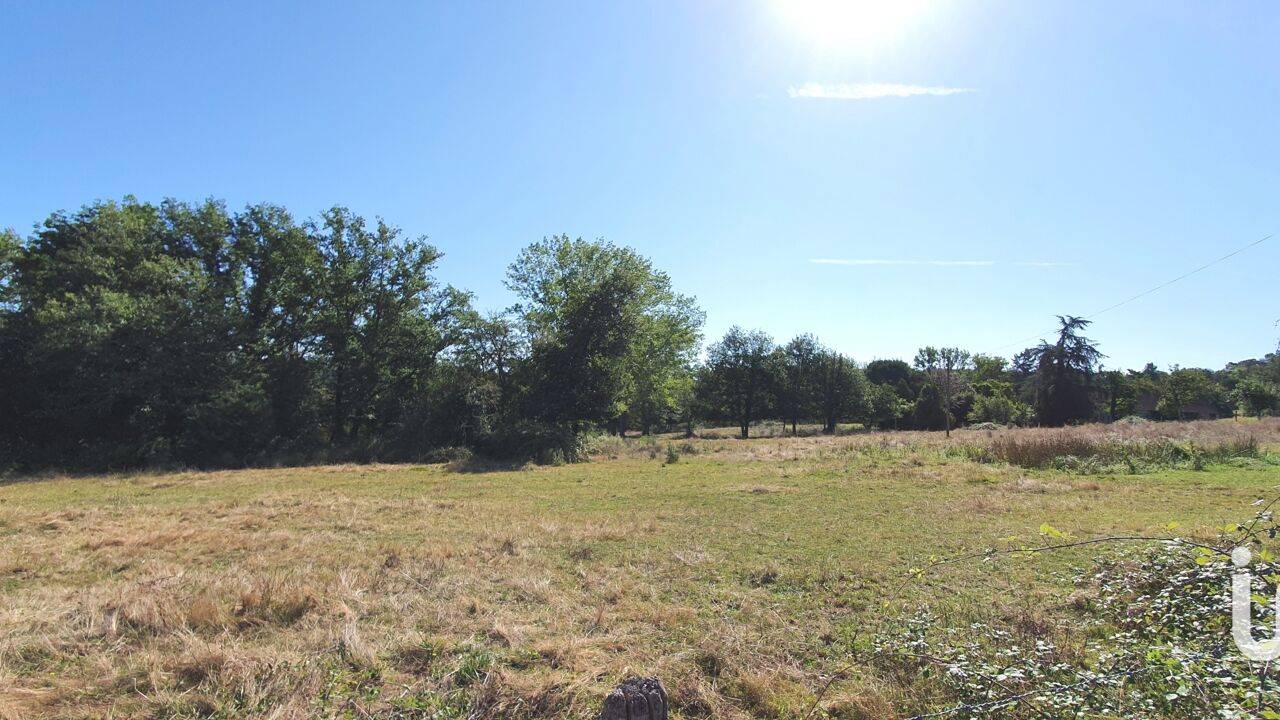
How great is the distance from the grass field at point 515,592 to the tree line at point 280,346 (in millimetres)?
11983

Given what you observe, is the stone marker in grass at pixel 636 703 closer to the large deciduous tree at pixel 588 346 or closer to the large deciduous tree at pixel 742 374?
the large deciduous tree at pixel 588 346

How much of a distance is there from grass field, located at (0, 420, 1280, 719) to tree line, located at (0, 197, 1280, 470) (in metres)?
12.0

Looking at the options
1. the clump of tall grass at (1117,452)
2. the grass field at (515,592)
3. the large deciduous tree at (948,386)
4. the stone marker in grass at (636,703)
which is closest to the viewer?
the stone marker in grass at (636,703)

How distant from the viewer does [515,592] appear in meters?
6.56

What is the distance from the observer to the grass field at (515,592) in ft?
13.7

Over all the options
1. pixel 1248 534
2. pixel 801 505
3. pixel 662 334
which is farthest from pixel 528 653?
pixel 662 334

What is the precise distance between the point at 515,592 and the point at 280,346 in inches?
1200

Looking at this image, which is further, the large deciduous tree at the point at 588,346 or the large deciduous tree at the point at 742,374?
the large deciduous tree at the point at 742,374

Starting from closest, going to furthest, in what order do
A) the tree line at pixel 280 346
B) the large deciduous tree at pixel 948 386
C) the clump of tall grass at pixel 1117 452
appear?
the clump of tall grass at pixel 1117 452 → the tree line at pixel 280 346 → the large deciduous tree at pixel 948 386

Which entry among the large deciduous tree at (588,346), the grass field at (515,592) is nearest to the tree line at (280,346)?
the large deciduous tree at (588,346)

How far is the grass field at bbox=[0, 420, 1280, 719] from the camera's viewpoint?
4.19 meters

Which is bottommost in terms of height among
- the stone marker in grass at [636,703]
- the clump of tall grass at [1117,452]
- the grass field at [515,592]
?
the grass field at [515,592]

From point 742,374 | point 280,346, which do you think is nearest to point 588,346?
point 280,346

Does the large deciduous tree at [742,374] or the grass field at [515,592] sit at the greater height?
the large deciduous tree at [742,374]
